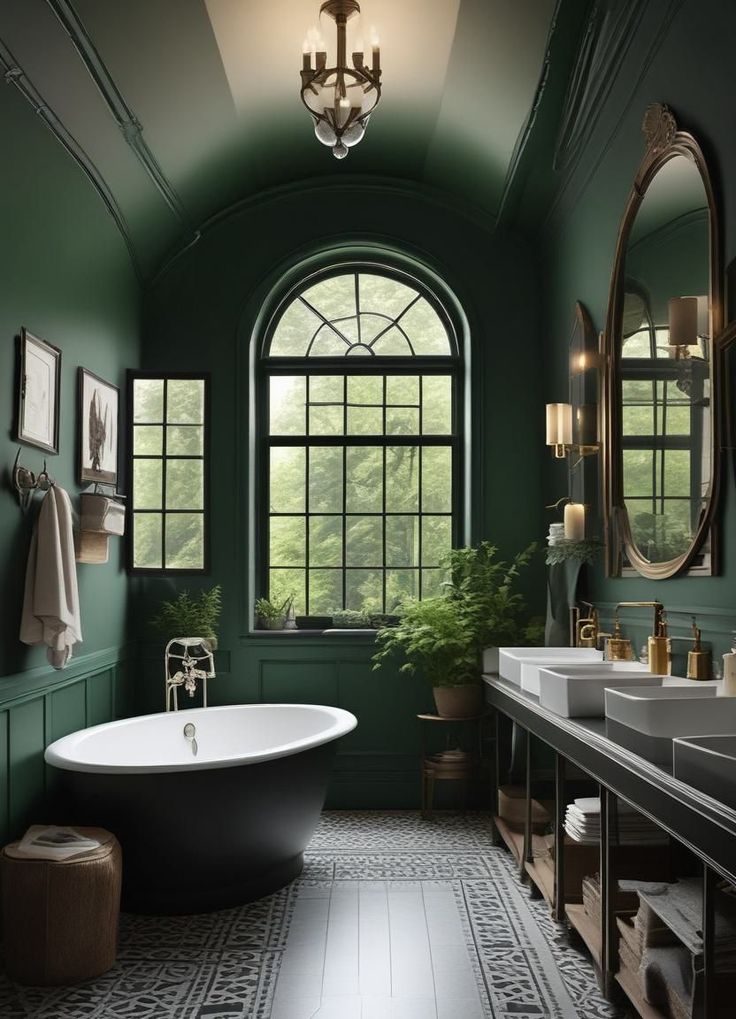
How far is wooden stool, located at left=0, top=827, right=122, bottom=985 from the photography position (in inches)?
122

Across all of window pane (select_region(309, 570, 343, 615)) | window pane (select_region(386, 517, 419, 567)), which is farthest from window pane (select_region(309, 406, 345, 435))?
window pane (select_region(309, 570, 343, 615))

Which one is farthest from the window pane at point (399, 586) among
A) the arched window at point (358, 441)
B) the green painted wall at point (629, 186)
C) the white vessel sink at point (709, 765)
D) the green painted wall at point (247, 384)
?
the white vessel sink at point (709, 765)

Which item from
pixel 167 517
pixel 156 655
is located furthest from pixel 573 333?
pixel 156 655

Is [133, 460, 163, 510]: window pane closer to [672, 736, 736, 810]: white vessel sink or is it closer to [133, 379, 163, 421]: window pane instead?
[133, 379, 163, 421]: window pane

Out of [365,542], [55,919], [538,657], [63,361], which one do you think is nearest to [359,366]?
[365,542]

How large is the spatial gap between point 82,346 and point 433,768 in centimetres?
272

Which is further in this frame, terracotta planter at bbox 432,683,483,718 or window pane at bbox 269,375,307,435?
window pane at bbox 269,375,307,435

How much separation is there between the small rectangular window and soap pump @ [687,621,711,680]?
10.2 ft

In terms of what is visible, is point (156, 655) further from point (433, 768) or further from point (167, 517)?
point (433, 768)

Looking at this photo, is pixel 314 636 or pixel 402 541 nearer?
pixel 314 636

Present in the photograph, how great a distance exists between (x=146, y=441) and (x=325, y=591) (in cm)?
132

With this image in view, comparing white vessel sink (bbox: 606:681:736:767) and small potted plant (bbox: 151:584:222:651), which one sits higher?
small potted plant (bbox: 151:584:222:651)

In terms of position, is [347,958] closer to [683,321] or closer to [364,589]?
[683,321]

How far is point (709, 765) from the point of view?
1868 millimetres
